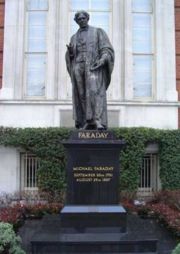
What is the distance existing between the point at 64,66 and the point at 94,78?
248 inches

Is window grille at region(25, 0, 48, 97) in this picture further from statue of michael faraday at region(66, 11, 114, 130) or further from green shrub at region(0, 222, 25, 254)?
green shrub at region(0, 222, 25, 254)

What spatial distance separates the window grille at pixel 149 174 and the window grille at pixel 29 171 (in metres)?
3.22

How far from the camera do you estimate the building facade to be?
1496cm

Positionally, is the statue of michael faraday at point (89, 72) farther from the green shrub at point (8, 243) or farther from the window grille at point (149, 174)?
the window grille at point (149, 174)

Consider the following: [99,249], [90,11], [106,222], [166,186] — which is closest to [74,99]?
[106,222]

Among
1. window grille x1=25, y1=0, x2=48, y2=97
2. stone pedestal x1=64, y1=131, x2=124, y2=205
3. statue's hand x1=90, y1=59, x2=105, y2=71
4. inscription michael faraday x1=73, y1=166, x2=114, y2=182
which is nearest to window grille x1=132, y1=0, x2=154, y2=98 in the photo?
window grille x1=25, y1=0, x2=48, y2=97

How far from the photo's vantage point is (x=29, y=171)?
14969 mm

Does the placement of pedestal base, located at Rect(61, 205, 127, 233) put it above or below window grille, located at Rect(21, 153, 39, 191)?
below

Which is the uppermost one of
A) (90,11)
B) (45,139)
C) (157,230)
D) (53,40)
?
(90,11)

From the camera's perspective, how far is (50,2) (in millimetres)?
15469

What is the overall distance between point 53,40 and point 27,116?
252 centimetres

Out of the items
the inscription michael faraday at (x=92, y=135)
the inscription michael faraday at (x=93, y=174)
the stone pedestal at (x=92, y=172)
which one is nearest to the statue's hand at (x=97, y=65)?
the inscription michael faraday at (x=92, y=135)

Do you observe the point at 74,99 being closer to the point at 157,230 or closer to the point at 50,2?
the point at 157,230

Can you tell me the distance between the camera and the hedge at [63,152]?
566 inches
